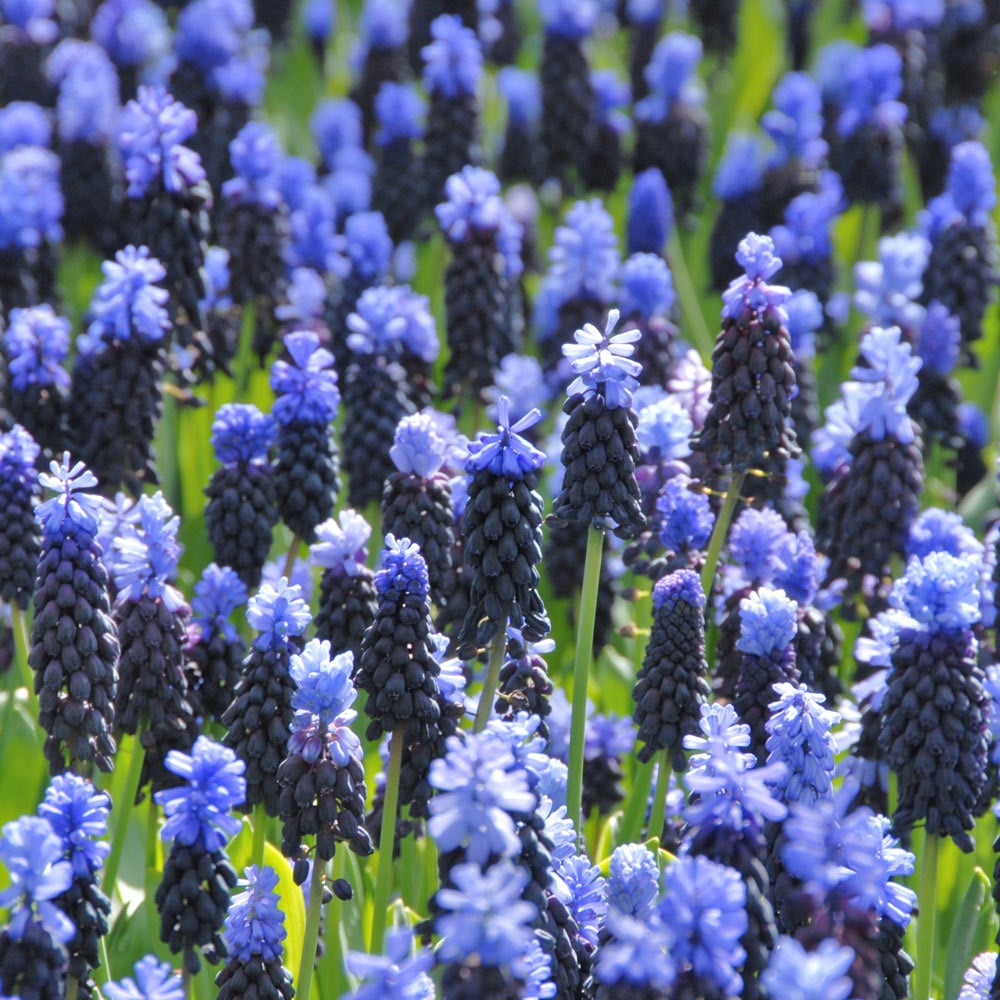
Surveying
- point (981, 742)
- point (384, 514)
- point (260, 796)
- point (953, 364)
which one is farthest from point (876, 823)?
point (953, 364)

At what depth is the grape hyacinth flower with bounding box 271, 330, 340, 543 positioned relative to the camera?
18.2 feet

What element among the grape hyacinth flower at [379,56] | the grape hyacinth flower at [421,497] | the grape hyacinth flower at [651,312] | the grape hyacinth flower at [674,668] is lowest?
the grape hyacinth flower at [674,668]

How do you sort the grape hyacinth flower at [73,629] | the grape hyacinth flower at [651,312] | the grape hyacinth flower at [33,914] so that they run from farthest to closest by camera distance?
the grape hyacinth flower at [651,312] < the grape hyacinth flower at [73,629] < the grape hyacinth flower at [33,914]

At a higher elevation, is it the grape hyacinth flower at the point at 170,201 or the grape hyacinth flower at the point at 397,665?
the grape hyacinth flower at the point at 170,201

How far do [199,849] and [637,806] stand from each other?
5.68 ft

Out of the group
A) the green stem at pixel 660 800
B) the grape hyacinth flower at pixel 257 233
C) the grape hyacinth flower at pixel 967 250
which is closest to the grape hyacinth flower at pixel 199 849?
the green stem at pixel 660 800

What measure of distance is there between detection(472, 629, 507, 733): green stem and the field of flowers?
0.11 ft

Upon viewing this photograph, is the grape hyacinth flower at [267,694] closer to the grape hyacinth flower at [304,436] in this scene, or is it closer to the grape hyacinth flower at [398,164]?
the grape hyacinth flower at [304,436]

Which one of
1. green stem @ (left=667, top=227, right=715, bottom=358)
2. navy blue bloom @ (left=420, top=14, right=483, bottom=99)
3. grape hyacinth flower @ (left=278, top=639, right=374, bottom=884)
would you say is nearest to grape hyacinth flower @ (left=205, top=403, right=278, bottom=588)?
grape hyacinth flower @ (left=278, top=639, right=374, bottom=884)

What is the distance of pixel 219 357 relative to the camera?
7199 millimetres

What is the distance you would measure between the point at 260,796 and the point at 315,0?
9.28m

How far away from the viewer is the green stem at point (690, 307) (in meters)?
8.75

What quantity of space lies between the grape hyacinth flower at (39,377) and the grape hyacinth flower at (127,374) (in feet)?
0.60

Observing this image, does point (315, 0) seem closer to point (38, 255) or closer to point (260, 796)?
point (38, 255)
